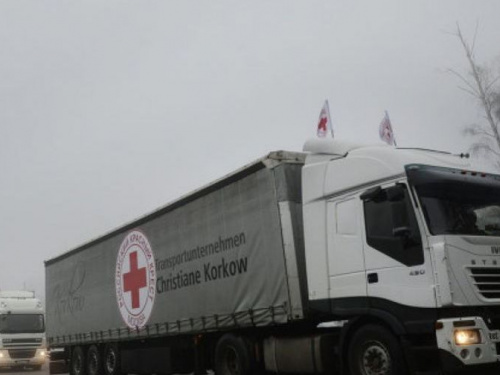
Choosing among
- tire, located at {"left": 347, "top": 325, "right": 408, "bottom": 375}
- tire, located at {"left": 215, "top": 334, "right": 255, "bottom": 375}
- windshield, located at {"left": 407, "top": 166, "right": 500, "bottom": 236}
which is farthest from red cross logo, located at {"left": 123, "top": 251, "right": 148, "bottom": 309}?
windshield, located at {"left": 407, "top": 166, "right": 500, "bottom": 236}

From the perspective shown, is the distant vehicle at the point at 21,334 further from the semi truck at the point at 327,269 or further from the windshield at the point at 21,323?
the semi truck at the point at 327,269

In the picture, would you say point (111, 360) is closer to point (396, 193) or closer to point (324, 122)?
point (396, 193)

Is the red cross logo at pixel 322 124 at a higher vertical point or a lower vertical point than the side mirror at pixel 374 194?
higher

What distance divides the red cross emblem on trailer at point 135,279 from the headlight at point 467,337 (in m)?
7.12

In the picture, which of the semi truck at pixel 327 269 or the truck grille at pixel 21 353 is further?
the truck grille at pixel 21 353

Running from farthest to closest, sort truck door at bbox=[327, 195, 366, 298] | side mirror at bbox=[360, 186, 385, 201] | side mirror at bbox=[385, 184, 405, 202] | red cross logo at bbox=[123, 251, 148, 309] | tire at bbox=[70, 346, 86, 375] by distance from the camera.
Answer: tire at bbox=[70, 346, 86, 375] → red cross logo at bbox=[123, 251, 148, 309] → truck door at bbox=[327, 195, 366, 298] → side mirror at bbox=[360, 186, 385, 201] → side mirror at bbox=[385, 184, 405, 202]

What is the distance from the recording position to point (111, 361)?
14.5 meters

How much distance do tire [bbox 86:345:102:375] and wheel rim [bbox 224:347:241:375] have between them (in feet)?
19.3

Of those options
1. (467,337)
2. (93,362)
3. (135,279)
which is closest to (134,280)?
(135,279)

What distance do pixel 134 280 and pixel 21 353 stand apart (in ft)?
44.2

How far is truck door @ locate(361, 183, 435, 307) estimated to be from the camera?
23.8 ft

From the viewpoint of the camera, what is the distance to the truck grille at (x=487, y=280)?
7.14 metres

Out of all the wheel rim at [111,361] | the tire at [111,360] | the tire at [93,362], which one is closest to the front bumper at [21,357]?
the tire at [93,362]

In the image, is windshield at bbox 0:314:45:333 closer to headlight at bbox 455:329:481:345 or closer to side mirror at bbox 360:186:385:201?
side mirror at bbox 360:186:385:201
